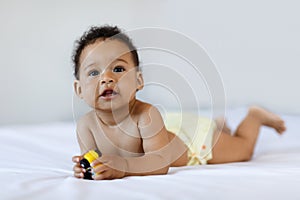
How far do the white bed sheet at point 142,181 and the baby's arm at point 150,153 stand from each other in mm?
28

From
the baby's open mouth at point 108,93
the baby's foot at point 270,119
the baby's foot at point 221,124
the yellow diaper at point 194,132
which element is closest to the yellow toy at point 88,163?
the baby's open mouth at point 108,93

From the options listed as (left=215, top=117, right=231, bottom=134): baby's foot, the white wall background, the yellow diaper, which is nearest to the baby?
the yellow diaper

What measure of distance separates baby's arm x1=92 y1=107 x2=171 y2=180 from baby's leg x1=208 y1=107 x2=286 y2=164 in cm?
35

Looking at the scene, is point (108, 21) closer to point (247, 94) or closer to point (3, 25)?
point (3, 25)

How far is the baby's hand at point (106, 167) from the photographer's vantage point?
2.78 ft

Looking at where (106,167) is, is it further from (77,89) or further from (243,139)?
(243,139)

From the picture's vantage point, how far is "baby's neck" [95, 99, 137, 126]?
0.94 metres

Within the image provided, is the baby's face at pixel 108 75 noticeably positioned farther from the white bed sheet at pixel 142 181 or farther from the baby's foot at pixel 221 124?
the baby's foot at pixel 221 124

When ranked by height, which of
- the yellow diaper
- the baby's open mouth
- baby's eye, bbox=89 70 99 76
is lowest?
the yellow diaper

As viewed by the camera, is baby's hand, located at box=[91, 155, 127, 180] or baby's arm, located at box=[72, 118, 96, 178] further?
baby's arm, located at box=[72, 118, 96, 178]

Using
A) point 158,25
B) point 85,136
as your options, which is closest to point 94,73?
point 85,136

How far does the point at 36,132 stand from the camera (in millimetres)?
1572

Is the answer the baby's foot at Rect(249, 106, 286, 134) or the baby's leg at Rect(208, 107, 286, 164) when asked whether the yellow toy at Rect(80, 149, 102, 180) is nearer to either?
the baby's leg at Rect(208, 107, 286, 164)

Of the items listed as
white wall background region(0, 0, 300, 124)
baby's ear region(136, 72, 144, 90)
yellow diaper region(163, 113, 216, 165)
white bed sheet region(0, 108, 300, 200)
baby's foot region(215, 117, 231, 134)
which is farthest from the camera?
white wall background region(0, 0, 300, 124)
